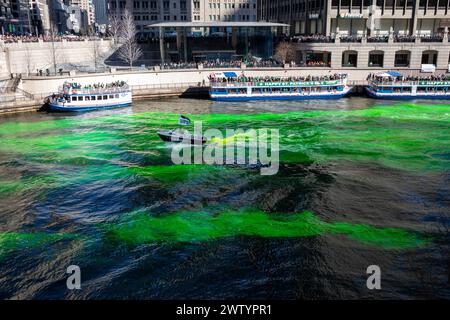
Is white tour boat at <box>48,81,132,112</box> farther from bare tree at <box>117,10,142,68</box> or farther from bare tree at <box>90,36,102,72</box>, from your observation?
bare tree at <box>90,36,102,72</box>

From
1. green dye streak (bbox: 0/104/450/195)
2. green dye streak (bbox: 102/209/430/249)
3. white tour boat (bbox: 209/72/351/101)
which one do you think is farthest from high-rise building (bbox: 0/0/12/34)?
green dye streak (bbox: 102/209/430/249)

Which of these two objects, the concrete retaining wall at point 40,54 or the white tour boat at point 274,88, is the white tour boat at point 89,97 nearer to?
the concrete retaining wall at point 40,54

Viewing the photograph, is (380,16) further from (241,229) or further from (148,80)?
(241,229)

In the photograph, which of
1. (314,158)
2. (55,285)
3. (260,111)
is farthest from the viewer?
(260,111)

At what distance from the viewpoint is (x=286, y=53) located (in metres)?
98.1

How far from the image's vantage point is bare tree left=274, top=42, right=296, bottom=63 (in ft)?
319

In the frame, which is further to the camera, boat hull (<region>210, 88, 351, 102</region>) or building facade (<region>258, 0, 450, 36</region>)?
building facade (<region>258, 0, 450, 36</region>)

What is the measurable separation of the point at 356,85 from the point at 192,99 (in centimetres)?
3053

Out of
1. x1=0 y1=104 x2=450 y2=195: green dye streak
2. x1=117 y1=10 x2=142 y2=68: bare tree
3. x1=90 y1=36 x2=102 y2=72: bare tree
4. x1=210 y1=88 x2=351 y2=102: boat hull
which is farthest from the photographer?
x1=90 y1=36 x2=102 y2=72: bare tree

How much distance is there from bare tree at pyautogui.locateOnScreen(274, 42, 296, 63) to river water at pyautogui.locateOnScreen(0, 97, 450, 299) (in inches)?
1698

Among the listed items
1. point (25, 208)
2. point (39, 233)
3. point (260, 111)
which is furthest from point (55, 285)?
point (260, 111)

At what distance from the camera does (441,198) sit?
36750 mm
